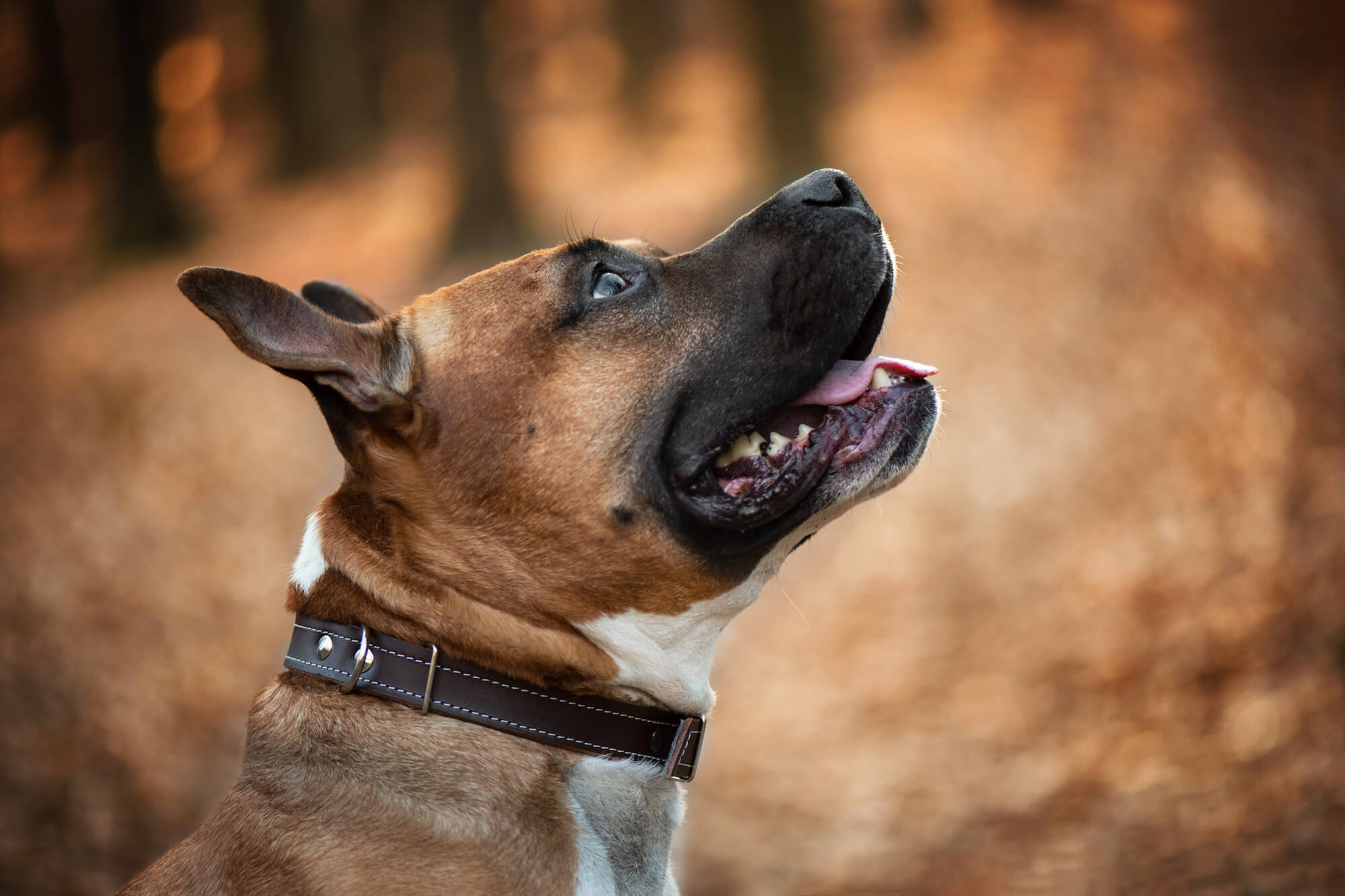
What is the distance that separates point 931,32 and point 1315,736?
35.2 feet

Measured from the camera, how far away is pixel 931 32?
44.4 ft

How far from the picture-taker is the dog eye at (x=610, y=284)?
335cm

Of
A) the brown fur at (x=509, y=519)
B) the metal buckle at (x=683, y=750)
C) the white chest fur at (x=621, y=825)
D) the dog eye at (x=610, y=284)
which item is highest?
the dog eye at (x=610, y=284)

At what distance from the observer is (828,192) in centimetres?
334

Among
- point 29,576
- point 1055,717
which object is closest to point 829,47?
point 1055,717

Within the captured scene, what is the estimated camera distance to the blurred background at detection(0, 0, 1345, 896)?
19.0 feet

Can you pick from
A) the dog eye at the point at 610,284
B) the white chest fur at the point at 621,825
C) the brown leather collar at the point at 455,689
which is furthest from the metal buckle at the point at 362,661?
the dog eye at the point at 610,284

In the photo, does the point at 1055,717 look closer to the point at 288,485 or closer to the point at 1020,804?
the point at 1020,804

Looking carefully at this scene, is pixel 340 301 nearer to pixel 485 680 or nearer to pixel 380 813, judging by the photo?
pixel 485 680

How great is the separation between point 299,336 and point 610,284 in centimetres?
100

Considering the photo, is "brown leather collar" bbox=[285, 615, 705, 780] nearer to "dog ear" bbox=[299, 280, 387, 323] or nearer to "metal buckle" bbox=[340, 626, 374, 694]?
"metal buckle" bbox=[340, 626, 374, 694]

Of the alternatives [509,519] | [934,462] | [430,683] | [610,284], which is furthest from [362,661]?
[934,462]

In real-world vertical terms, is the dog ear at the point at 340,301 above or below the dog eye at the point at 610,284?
below

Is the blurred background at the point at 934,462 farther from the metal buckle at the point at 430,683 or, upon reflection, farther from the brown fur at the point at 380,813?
the metal buckle at the point at 430,683
